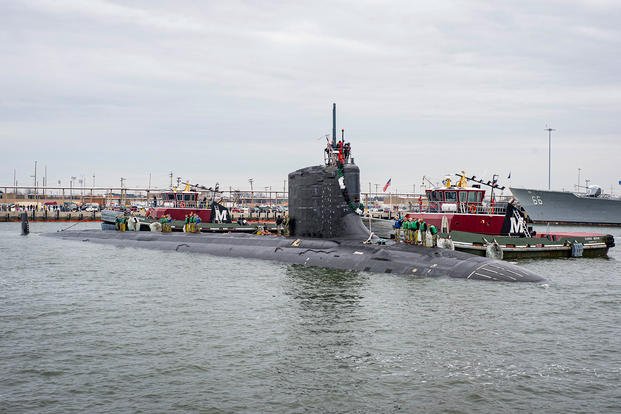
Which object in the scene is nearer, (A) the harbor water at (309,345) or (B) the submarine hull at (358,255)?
(A) the harbor water at (309,345)

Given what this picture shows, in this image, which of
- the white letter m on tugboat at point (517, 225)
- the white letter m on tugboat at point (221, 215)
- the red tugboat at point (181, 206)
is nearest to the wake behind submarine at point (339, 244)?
the white letter m on tugboat at point (517, 225)

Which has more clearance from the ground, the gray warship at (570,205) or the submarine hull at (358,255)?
the gray warship at (570,205)

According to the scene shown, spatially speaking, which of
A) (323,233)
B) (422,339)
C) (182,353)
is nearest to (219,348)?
(182,353)

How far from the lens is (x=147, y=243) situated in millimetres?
45500

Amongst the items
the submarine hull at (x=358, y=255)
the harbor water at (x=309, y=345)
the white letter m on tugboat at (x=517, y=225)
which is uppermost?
the white letter m on tugboat at (x=517, y=225)

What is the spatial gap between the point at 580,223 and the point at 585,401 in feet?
308

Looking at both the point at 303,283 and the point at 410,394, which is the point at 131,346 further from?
the point at 303,283

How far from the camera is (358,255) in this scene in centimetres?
2928

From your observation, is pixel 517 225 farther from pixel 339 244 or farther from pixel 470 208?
pixel 339 244

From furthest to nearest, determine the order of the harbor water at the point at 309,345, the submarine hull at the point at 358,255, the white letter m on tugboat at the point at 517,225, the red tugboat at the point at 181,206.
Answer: the red tugboat at the point at 181,206 < the white letter m on tugboat at the point at 517,225 < the submarine hull at the point at 358,255 < the harbor water at the point at 309,345

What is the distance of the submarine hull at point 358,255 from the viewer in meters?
25.7

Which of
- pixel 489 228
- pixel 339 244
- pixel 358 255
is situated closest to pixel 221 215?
pixel 489 228

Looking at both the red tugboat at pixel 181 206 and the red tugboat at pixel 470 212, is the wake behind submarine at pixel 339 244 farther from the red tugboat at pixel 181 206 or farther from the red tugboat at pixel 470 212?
the red tugboat at pixel 181 206

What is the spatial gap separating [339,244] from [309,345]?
15172mm
